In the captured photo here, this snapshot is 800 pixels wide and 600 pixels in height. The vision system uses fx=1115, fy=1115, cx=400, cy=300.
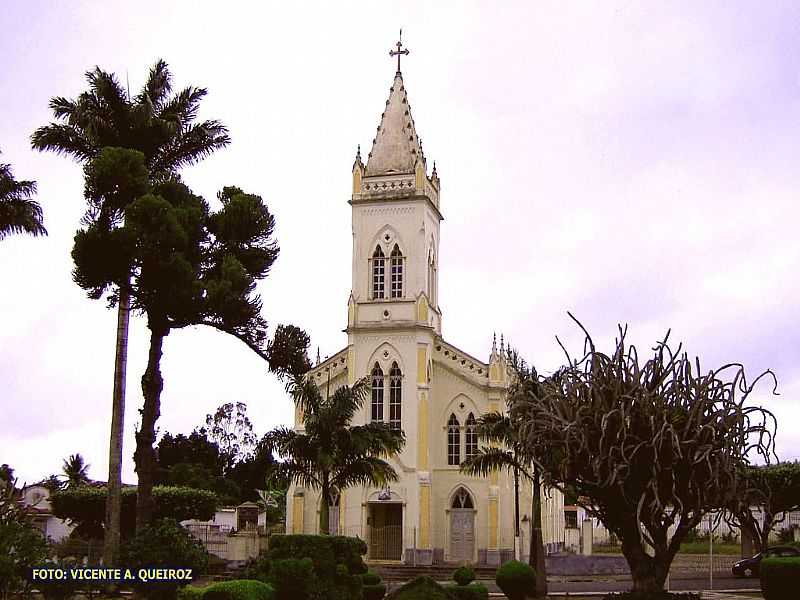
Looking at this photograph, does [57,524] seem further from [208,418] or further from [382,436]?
[208,418]

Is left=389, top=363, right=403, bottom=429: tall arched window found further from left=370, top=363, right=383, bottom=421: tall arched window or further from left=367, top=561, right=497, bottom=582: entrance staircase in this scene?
left=367, top=561, right=497, bottom=582: entrance staircase

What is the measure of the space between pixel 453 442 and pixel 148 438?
21346 mm

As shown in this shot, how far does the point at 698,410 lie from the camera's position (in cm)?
2328

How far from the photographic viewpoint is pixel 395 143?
1896 inches

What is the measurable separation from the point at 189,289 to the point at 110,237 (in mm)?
2380

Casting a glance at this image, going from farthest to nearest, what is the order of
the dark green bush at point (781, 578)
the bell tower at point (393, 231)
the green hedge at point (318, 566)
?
the bell tower at point (393, 231), the dark green bush at point (781, 578), the green hedge at point (318, 566)

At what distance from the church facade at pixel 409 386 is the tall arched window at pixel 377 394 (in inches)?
1.6

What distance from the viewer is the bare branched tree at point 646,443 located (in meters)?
23.2

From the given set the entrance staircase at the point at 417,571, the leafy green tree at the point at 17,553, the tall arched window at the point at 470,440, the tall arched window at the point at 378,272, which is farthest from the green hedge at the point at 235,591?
the tall arched window at the point at 378,272

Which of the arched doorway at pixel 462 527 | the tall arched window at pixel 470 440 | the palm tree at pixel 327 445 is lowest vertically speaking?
the arched doorway at pixel 462 527

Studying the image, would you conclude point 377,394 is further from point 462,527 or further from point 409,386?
point 462,527

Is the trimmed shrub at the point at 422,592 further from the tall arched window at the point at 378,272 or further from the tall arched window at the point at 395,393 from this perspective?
the tall arched window at the point at 378,272

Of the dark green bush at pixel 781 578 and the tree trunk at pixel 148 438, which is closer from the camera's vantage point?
the dark green bush at pixel 781 578

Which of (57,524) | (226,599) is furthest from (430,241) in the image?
(226,599)
